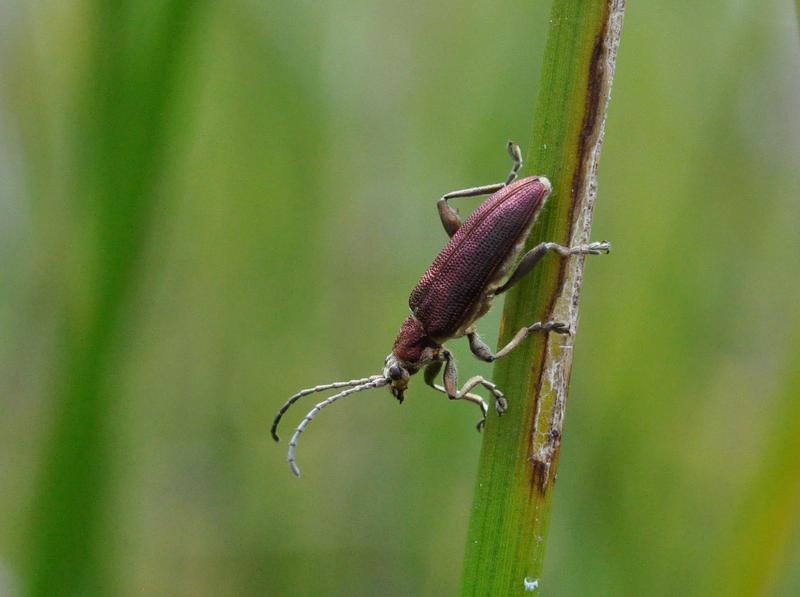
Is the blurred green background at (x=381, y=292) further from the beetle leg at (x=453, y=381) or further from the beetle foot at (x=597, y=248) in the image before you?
the beetle foot at (x=597, y=248)

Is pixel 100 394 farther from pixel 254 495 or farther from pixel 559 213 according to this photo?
pixel 254 495

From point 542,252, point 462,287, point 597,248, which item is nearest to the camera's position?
point 542,252

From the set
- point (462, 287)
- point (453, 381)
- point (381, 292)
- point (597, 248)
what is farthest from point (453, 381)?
point (381, 292)

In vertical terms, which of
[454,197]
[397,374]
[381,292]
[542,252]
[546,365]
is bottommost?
[546,365]

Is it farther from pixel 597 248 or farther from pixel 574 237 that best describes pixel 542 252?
pixel 597 248

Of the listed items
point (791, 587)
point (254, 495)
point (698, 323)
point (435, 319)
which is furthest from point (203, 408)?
point (791, 587)

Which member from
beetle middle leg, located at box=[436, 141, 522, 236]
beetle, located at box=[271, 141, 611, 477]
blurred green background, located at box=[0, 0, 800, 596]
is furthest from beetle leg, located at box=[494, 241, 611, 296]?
blurred green background, located at box=[0, 0, 800, 596]

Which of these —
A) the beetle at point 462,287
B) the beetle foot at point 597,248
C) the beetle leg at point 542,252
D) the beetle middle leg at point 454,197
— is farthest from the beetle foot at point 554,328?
the beetle middle leg at point 454,197
